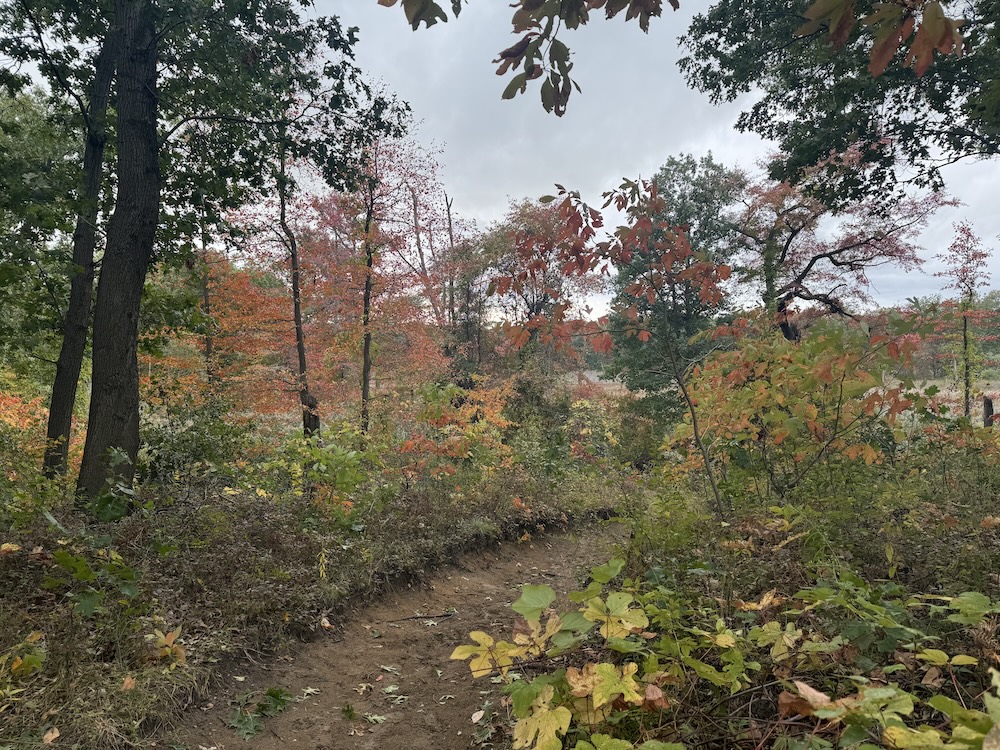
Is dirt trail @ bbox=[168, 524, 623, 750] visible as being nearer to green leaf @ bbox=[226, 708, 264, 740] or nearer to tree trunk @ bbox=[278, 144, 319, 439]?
green leaf @ bbox=[226, 708, 264, 740]

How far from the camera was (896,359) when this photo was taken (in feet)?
8.49

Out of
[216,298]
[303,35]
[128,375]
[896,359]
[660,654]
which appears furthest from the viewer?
[216,298]

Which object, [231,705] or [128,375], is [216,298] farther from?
[231,705]

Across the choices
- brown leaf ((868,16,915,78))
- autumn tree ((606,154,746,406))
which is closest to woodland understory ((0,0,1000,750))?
brown leaf ((868,16,915,78))

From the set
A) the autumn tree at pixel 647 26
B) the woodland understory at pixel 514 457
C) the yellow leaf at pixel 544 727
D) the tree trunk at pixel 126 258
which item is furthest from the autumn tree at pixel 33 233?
the yellow leaf at pixel 544 727

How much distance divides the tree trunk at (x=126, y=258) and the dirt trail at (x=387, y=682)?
8.72 feet

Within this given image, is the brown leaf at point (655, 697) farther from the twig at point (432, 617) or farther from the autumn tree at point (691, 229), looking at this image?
the autumn tree at point (691, 229)

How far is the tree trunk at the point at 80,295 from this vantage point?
237 inches

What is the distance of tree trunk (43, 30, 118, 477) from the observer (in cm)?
601

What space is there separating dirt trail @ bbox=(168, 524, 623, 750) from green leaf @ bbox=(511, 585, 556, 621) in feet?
4.97

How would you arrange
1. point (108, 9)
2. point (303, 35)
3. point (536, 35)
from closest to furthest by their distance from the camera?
point (536, 35) < point (108, 9) < point (303, 35)

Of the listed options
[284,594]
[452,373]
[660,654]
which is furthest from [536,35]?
[452,373]

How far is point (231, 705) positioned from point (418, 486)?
3994mm

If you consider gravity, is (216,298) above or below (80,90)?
below
